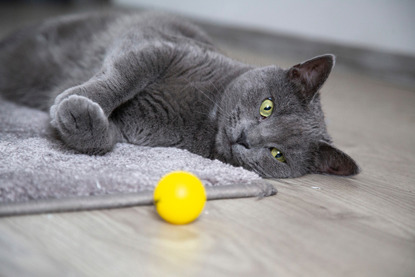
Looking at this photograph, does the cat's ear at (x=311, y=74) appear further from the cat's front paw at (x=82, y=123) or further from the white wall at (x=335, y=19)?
the white wall at (x=335, y=19)

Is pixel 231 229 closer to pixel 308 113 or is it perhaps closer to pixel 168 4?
pixel 308 113

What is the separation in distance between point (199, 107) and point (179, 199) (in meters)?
0.59

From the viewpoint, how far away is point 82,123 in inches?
48.1

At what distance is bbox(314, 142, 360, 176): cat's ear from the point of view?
4.35ft

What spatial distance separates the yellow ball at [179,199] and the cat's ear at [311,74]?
0.56m

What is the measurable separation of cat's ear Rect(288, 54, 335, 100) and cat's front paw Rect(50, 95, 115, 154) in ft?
1.94

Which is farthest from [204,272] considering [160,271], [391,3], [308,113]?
[391,3]

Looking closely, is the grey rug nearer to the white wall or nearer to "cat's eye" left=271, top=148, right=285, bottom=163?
"cat's eye" left=271, top=148, right=285, bottom=163

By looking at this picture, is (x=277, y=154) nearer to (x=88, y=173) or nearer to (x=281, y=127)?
(x=281, y=127)

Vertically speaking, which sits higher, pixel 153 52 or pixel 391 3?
pixel 391 3

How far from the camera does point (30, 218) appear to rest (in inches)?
34.7

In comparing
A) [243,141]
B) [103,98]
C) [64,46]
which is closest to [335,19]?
[64,46]

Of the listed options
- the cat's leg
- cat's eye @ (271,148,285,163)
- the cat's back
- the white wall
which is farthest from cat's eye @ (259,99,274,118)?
the white wall

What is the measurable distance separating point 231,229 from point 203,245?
0.31ft
